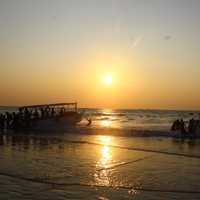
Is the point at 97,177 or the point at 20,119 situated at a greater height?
the point at 20,119

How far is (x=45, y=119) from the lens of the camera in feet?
128

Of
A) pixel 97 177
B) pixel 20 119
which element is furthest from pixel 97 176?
pixel 20 119

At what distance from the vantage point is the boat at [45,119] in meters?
37.5

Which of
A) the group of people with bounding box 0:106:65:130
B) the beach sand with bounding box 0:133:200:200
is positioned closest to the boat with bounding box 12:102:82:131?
the group of people with bounding box 0:106:65:130

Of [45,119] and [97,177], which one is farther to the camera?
[45,119]

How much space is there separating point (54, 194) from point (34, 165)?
14.4 feet

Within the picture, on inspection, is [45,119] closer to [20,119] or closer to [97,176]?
[20,119]

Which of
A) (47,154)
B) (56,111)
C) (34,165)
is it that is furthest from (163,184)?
(56,111)

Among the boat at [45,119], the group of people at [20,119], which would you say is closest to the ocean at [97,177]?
the group of people at [20,119]

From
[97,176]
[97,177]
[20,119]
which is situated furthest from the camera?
[20,119]

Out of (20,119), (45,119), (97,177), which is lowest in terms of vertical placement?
(97,177)

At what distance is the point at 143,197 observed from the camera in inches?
333

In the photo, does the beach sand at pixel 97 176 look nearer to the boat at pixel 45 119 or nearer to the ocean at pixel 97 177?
the ocean at pixel 97 177

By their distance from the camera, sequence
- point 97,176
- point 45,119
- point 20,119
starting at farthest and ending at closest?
point 45,119 < point 20,119 < point 97,176
